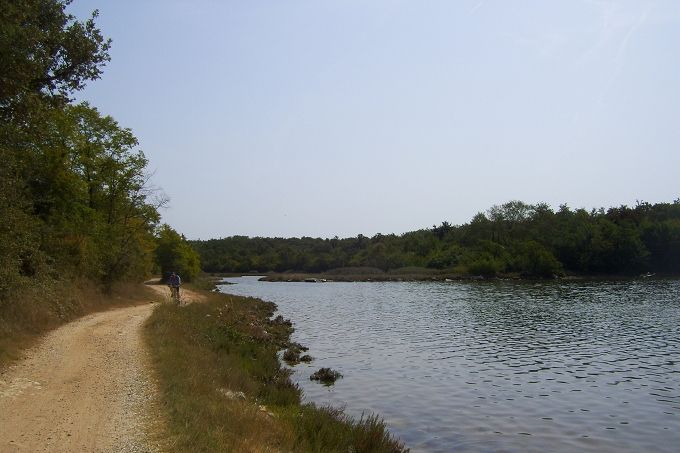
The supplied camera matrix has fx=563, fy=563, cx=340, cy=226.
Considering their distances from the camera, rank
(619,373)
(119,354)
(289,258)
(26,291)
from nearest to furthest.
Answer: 1. (119,354)
2. (26,291)
3. (619,373)
4. (289,258)

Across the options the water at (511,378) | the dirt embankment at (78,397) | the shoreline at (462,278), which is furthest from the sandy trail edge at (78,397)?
the shoreline at (462,278)

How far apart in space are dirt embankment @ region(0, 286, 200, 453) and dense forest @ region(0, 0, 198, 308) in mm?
3915

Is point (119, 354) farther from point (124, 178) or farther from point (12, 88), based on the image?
point (124, 178)

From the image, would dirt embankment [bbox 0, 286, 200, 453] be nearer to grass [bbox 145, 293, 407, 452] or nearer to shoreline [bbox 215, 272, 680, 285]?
grass [bbox 145, 293, 407, 452]

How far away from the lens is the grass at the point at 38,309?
55.8ft

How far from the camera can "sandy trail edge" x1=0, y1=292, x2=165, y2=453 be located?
9250 mm

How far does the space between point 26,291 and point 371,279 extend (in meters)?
124

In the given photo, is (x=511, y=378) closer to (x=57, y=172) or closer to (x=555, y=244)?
(x=57, y=172)

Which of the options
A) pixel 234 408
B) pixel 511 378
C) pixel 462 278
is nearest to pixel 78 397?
pixel 234 408

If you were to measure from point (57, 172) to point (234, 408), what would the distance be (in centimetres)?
2387

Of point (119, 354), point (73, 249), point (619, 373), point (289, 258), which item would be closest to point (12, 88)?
point (119, 354)

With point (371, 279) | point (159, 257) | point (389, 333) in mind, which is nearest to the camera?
point (389, 333)

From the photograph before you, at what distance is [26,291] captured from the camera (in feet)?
A: 64.9

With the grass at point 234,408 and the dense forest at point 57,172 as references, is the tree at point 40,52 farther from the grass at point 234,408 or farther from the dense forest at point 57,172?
the grass at point 234,408
